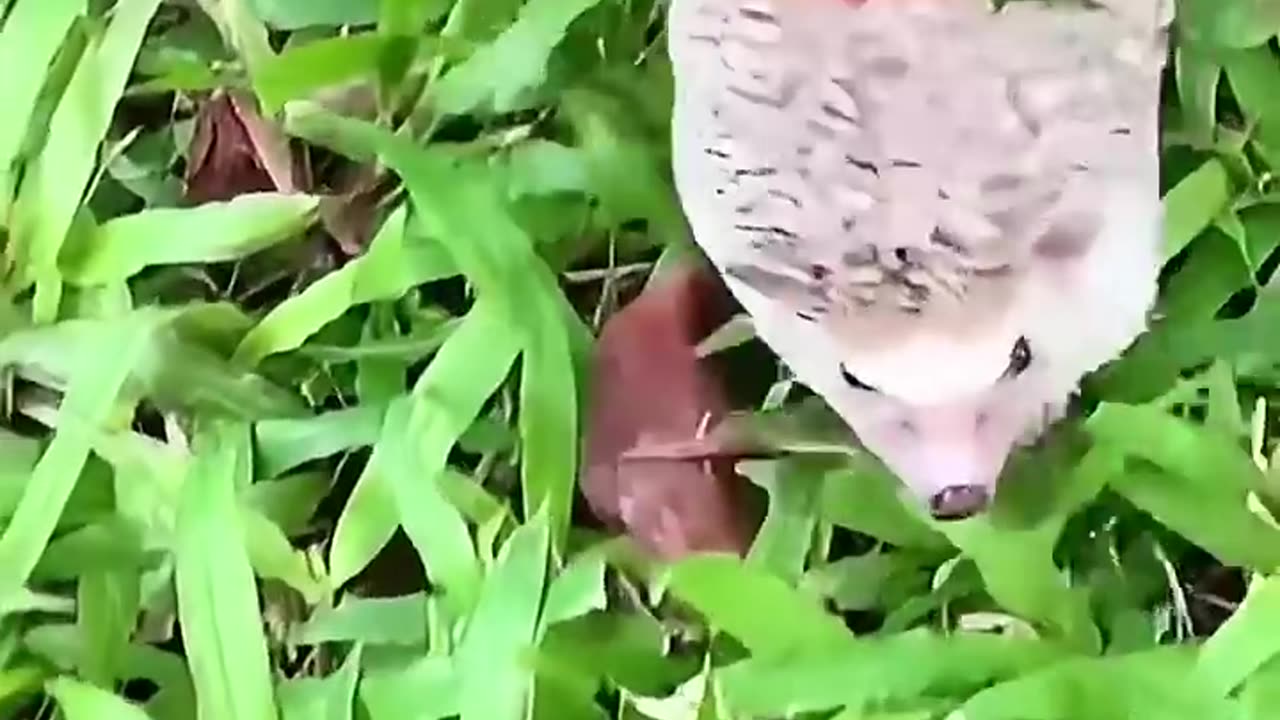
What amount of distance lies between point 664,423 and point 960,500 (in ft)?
0.35

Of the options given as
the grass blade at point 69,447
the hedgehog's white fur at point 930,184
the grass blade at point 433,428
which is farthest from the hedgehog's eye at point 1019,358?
the grass blade at point 69,447

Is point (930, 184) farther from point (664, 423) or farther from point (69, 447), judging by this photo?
point (69, 447)

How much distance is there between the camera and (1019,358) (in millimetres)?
586

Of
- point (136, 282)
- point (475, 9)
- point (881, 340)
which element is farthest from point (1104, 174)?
point (136, 282)

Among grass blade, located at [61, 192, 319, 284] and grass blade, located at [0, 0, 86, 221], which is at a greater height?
grass blade, located at [0, 0, 86, 221]

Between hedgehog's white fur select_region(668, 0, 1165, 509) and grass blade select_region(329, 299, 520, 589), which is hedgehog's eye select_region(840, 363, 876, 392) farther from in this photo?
grass blade select_region(329, 299, 520, 589)

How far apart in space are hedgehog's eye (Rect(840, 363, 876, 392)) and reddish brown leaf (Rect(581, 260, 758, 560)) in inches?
2.2

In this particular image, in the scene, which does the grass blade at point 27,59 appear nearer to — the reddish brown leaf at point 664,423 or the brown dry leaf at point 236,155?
the brown dry leaf at point 236,155

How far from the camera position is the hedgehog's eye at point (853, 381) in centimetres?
59

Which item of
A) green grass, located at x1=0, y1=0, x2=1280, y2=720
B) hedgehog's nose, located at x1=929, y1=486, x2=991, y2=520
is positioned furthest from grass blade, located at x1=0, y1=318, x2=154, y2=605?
hedgehog's nose, located at x1=929, y1=486, x2=991, y2=520

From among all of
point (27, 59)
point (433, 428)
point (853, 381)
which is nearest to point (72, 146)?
point (27, 59)

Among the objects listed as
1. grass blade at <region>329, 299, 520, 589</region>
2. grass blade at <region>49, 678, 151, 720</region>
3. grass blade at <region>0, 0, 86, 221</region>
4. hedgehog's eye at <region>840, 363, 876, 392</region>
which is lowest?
grass blade at <region>49, 678, 151, 720</region>

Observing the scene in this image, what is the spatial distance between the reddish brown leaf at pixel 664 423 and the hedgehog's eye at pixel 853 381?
2.2 inches

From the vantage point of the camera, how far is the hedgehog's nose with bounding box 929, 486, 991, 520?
59 centimetres
